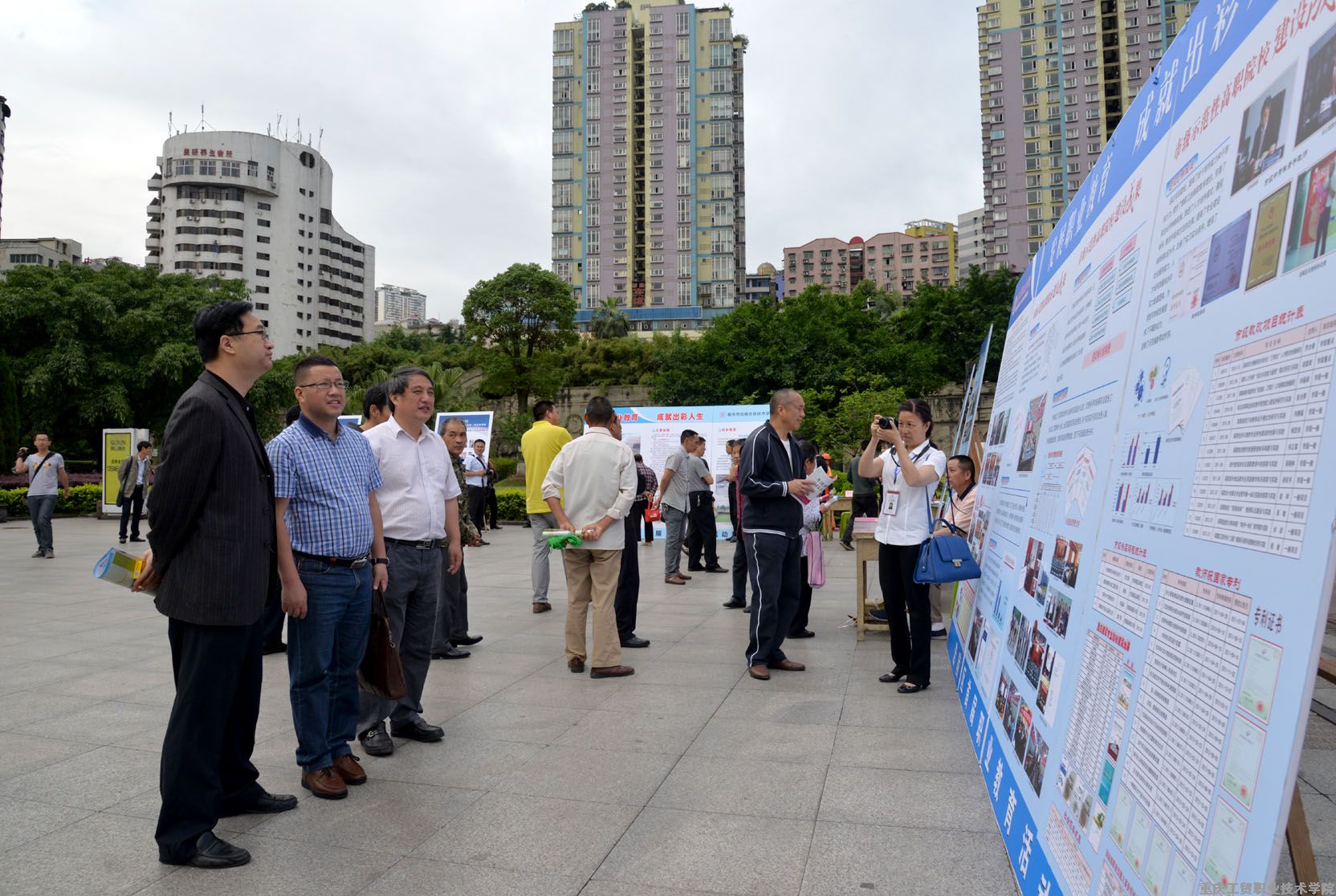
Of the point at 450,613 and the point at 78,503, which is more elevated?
the point at 450,613

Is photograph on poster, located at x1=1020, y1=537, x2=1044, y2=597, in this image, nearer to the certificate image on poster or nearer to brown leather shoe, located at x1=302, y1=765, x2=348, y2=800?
the certificate image on poster

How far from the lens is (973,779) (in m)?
3.72

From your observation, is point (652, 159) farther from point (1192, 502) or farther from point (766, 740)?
point (1192, 502)

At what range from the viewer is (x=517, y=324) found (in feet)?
150

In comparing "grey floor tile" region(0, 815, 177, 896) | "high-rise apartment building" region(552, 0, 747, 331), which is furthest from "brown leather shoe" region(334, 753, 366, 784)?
"high-rise apartment building" region(552, 0, 747, 331)

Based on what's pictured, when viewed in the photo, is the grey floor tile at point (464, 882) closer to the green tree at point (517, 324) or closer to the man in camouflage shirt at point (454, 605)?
the man in camouflage shirt at point (454, 605)

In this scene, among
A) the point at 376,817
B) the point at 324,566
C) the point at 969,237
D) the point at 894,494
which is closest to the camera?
the point at 376,817

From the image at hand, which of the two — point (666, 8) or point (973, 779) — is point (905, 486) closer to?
point (973, 779)

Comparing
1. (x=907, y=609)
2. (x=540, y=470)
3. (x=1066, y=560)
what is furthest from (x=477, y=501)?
(x=1066, y=560)

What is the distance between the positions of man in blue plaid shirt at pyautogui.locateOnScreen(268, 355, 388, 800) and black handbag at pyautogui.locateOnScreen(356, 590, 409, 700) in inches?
3.9

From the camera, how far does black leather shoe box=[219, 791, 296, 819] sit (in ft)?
11.2

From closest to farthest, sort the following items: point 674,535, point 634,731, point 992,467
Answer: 1. point 634,731
2. point 992,467
3. point 674,535

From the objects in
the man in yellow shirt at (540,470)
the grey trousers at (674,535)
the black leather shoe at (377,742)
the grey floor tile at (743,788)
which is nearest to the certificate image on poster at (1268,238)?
the grey floor tile at (743,788)

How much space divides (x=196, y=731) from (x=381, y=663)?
938mm
